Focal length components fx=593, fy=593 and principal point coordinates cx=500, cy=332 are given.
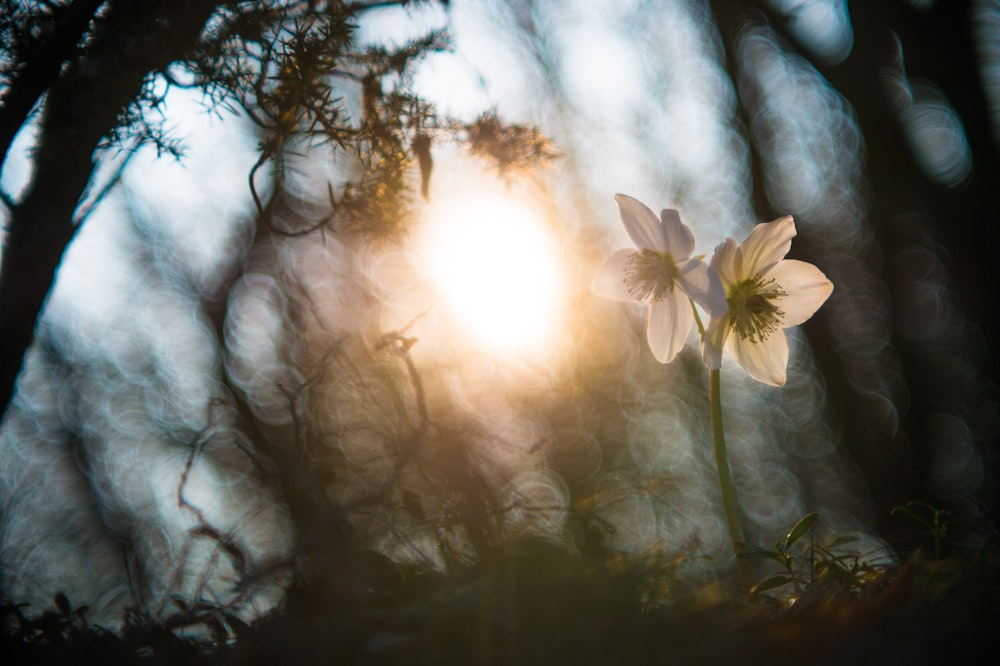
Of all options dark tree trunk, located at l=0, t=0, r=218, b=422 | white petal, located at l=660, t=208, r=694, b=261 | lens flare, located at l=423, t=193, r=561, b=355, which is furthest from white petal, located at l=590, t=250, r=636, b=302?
dark tree trunk, located at l=0, t=0, r=218, b=422

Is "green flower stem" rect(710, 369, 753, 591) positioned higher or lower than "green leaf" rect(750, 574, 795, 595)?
higher

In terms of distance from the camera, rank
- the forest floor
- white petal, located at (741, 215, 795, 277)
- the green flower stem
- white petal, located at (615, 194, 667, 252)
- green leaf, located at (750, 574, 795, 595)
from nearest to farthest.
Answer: the forest floor < green leaf, located at (750, 574, 795, 595) < the green flower stem < white petal, located at (741, 215, 795, 277) < white petal, located at (615, 194, 667, 252)

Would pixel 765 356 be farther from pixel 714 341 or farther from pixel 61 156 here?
pixel 61 156

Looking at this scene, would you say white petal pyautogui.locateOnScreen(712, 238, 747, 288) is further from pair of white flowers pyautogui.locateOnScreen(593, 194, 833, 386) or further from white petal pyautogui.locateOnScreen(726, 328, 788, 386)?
white petal pyautogui.locateOnScreen(726, 328, 788, 386)

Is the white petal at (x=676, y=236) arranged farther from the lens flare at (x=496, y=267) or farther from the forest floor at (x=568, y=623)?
the lens flare at (x=496, y=267)

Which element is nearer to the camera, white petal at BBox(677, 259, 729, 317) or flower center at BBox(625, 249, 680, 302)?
white petal at BBox(677, 259, 729, 317)

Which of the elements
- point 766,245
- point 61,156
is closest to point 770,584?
point 766,245

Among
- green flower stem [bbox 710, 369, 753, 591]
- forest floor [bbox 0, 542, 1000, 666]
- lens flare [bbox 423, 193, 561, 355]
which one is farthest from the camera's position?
lens flare [bbox 423, 193, 561, 355]

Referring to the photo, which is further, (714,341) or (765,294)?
(765,294)
